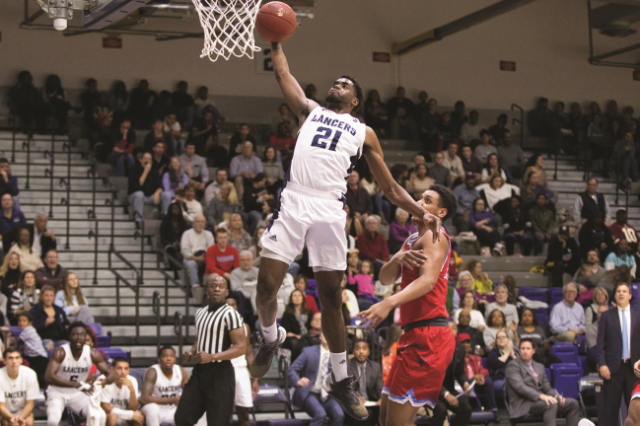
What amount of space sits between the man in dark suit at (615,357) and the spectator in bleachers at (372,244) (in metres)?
4.20

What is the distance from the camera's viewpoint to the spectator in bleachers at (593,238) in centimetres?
Answer: 1502

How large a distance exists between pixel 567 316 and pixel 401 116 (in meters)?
7.34

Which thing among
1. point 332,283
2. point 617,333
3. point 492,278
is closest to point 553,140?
point 492,278

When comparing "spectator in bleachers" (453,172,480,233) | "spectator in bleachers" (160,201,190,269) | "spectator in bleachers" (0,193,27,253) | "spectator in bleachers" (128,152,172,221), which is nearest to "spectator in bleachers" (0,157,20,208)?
"spectator in bleachers" (0,193,27,253)

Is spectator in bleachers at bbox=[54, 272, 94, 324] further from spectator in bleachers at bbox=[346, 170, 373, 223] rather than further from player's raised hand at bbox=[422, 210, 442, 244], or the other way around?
player's raised hand at bbox=[422, 210, 442, 244]

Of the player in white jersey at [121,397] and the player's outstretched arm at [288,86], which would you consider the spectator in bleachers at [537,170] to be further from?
the player's outstretched arm at [288,86]

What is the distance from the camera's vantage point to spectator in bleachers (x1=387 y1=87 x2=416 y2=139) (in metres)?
18.6

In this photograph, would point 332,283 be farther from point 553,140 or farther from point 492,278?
point 553,140

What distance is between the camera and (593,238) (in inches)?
593

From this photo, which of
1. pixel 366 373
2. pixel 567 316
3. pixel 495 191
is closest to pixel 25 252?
pixel 366 373

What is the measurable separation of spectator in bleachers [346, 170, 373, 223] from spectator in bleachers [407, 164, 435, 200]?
915 mm

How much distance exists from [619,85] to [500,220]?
742cm

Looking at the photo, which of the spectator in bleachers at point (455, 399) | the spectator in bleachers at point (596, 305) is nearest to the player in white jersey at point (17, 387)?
the spectator in bleachers at point (455, 399)

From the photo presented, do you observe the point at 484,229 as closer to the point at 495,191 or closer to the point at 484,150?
the point at 495,191
